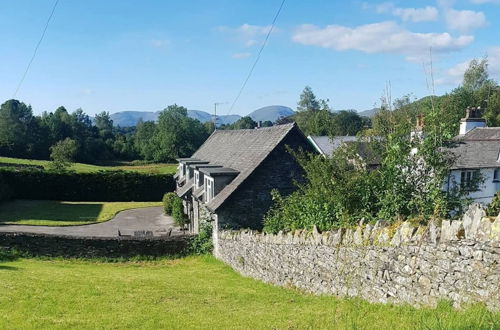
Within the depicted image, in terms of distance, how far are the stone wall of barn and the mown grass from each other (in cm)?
486

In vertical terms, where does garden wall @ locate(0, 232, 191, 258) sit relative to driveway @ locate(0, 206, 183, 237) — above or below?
above

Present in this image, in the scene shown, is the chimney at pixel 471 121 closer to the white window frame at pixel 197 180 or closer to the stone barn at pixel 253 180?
the stone barn at pixel 253 180

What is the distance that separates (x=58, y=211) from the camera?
118 feet

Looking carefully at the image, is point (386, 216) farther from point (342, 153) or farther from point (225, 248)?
point (225, 248)

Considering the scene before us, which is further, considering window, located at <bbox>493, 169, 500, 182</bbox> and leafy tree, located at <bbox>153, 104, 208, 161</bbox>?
leafy tree, located at <bbox>153, 104, 208, 161</bbox>

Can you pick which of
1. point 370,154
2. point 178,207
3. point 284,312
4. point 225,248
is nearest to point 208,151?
point 178,207

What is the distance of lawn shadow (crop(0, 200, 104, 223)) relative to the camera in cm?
3269

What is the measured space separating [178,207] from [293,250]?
1926cm

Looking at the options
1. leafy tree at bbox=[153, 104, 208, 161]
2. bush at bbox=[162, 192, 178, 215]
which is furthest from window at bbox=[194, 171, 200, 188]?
leafy tree at bbox=[153, 104, 208, 161]

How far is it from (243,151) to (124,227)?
1076cm

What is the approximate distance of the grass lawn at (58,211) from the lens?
31.5 metres

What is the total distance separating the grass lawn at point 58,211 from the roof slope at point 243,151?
10.4m

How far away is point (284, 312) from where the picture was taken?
9.65 meters

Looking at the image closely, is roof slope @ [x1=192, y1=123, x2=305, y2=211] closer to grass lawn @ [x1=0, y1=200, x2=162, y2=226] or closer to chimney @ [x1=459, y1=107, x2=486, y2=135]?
grass lawn @ [x1=0, y1=200, x2=162, y2=226]
